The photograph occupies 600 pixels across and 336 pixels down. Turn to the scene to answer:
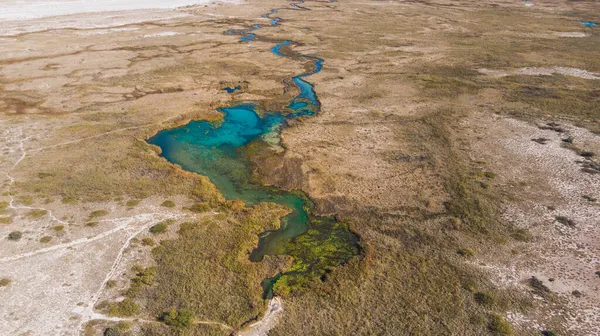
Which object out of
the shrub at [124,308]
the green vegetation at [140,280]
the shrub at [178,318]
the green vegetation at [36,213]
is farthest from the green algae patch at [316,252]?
the green vegetation at [36,213]

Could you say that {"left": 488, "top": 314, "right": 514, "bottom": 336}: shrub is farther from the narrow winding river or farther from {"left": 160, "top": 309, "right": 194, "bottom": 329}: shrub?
{"left": 160, "top": 309, "right": 194, "bottom": 329}: shrub

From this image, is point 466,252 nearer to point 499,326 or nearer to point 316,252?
point 499,326

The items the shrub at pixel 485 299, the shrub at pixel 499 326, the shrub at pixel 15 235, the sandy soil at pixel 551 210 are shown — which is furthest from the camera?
the shrub at pixel 15 235

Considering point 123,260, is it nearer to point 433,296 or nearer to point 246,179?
point 246,179

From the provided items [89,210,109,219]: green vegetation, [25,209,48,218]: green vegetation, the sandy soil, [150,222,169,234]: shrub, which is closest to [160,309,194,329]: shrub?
[150,222,169,234]: shrub

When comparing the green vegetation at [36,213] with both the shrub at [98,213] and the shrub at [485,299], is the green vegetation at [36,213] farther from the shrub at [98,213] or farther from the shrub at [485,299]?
the shrub at [485,299]

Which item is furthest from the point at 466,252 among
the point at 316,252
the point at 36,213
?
the point at 36,213

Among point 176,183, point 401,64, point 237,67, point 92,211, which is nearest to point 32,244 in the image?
point 92,211
